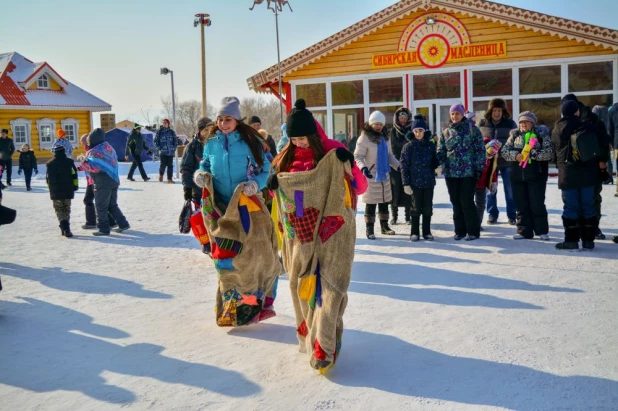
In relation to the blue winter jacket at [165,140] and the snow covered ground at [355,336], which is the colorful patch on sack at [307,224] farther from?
the blue winter jacket at [165,140]

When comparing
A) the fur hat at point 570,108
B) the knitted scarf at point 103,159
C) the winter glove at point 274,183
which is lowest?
the winter glove at point 274,183

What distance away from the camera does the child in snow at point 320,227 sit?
398 cm

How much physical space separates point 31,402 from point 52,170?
6.69 m

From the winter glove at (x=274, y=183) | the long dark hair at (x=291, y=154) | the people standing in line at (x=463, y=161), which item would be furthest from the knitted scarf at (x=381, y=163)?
the winter glove at (x=274, y=183)

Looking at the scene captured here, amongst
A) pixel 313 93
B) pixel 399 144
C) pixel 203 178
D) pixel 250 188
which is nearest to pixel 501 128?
pixel 399 144

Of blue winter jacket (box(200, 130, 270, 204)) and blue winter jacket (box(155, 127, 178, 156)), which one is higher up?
blue winter jacket (box(155, 127, 178, 156))

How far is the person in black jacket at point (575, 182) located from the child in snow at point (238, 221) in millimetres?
4123

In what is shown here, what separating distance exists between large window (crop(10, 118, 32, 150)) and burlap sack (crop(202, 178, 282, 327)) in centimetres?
3237

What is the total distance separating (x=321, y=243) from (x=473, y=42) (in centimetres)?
1540

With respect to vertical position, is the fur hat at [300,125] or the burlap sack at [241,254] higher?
the fur hat at [300,125]

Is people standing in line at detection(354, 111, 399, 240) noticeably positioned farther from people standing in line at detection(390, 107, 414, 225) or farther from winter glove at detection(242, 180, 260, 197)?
winter glove at detection(242, 180, 260, 197)

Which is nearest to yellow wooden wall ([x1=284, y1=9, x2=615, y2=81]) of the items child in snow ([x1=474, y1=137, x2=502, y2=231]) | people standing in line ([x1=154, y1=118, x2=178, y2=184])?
people standing in line ([x1=154, y1=118, x2=178, y2=184])

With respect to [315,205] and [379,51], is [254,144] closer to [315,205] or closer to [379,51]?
[315,205]

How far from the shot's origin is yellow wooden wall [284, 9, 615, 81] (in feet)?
55.6
